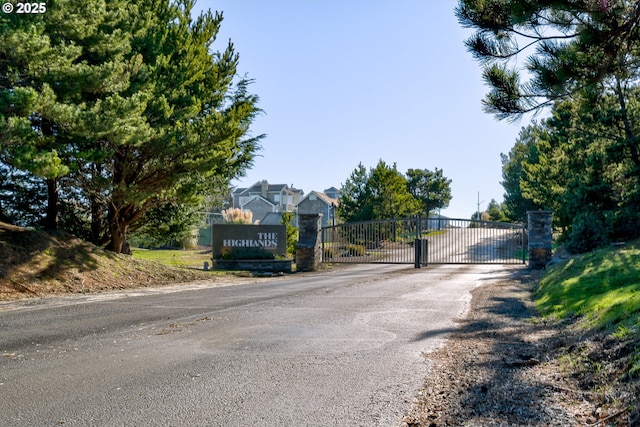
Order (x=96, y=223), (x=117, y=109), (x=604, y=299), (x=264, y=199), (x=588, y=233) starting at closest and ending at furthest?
1. (x=604, y=299)
2. (x=117, y=109)
3. (x=96, y=223)
4. (x=588, y=233)
5. (x=264, y=199)

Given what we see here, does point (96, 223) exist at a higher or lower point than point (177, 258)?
higher

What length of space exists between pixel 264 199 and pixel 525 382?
7245 cm

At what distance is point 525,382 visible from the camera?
17.2 feet

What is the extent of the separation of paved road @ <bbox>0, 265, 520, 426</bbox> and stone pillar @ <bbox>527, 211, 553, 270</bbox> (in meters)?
12.3

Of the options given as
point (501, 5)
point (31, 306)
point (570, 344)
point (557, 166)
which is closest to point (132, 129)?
point (31, 306)

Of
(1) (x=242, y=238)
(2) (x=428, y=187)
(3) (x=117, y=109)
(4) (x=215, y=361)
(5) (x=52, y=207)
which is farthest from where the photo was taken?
(2) (x=428, y=187)

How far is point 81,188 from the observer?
17047mm

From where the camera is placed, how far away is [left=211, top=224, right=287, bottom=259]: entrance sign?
23.6m

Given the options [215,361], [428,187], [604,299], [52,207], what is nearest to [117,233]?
[52,207]

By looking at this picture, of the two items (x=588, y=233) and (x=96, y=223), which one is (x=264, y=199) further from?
(x=588, y=233)

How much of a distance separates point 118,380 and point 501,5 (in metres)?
6.60

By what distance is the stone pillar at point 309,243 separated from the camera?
23547 millimetres

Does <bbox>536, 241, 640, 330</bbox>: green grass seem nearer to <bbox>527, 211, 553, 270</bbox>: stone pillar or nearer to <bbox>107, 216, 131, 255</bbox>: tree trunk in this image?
<bbox>527, 211, 553, 270</bbox>: stone pillar

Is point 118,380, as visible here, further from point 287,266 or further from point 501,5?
point 287,266
